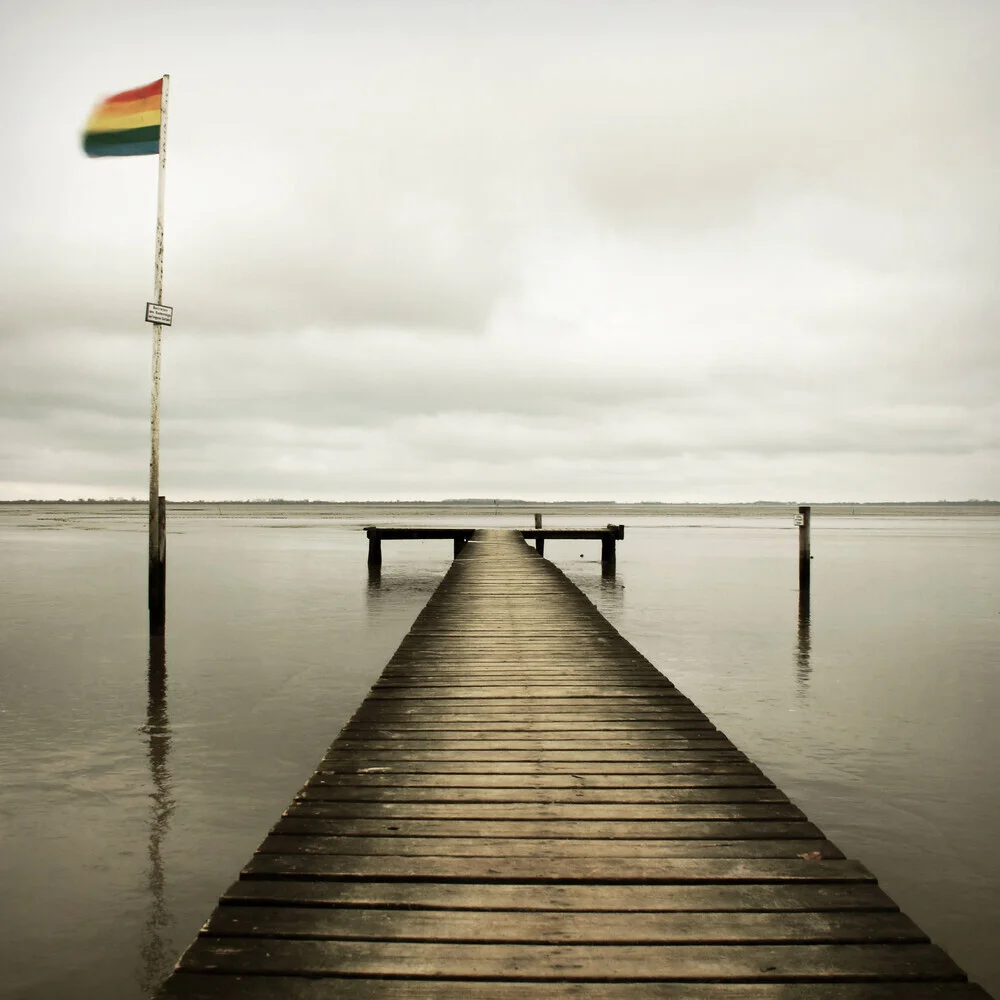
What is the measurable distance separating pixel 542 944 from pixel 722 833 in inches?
55.2

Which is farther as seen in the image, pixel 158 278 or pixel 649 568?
pixel 649 568

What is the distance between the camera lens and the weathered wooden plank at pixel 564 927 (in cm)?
293

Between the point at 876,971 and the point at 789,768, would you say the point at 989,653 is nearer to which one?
the point at 789,768

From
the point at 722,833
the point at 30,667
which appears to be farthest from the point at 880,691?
the point at 30,667

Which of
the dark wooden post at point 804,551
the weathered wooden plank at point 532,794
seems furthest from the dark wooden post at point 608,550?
the weathered wooden plank at point 532,794

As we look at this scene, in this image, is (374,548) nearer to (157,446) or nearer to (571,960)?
(157,446)

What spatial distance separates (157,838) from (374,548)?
1888 centimetres

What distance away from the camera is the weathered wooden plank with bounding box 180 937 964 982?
2.72 m

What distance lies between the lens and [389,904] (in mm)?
3139

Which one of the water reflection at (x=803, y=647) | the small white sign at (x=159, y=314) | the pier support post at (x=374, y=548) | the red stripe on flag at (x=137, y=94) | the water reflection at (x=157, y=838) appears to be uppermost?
the red stripe on flag at (x=137, y=94)

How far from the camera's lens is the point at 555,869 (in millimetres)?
3465

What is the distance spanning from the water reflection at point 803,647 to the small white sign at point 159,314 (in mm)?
11174

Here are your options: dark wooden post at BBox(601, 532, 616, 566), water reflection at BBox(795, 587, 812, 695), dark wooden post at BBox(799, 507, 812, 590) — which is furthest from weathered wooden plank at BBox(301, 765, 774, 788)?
dark wooden post at BBox(601, 532, 616, 566)

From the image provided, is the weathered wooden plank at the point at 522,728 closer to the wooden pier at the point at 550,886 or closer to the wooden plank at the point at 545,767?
the wooden pier at the point at 550,886
